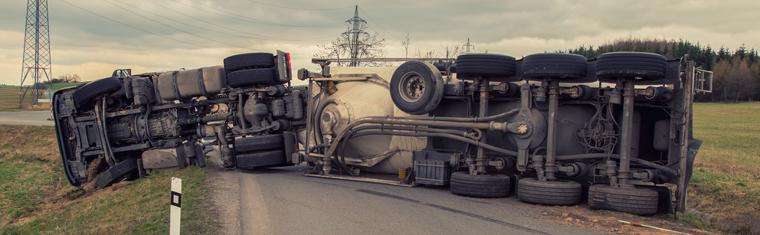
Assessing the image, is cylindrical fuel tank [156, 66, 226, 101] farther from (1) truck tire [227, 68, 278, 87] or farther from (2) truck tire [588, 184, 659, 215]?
(2) truck tire [588, 184, 659, 215]

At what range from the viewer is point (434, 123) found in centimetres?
956

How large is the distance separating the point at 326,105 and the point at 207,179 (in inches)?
103

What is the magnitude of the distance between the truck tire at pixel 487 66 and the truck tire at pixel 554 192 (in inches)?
66.2

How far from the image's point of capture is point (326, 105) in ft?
38.6

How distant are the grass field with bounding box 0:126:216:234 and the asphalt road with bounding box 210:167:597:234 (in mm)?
443

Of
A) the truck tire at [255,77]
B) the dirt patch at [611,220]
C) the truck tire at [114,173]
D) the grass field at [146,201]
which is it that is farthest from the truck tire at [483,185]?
the truck tire at [114,173]

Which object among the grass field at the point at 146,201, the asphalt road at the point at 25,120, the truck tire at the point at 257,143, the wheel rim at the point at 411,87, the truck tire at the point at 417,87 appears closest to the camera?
the grass field at the point at 146,201

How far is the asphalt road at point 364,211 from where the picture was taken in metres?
6.77

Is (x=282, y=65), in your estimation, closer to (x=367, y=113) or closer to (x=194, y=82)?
(x=194, y=82)

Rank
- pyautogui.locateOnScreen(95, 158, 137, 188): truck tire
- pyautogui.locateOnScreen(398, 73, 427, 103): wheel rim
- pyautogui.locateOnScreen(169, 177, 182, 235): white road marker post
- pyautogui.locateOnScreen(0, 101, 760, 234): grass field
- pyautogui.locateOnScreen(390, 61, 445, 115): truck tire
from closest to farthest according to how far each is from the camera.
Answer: pyautogui.locateOnScreen(169, 177, 182, 235): white road marker post < pyautogui.locateOnScreen(0, 101, 760, 234): grass field < pyautogui.locateOnScreen(390, 61, 445, 115): truck tire < pyautogui.locateOnScreen(398, 73, 427, 103): wheel rim < pyautogui.locateOnScreen(95, 158, 137, 188): truck tire

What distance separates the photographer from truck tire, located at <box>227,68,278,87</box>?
12367mm

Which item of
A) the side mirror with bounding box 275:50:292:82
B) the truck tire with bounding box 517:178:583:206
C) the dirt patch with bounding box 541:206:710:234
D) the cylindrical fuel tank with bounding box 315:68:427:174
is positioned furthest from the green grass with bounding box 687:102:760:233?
the side mirror with bounding box 275:50:292:82

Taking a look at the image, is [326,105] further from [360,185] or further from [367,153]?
[360,185]

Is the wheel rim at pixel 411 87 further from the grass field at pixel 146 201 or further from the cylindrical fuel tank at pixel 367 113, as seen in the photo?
the grass field at pixel 146 201
